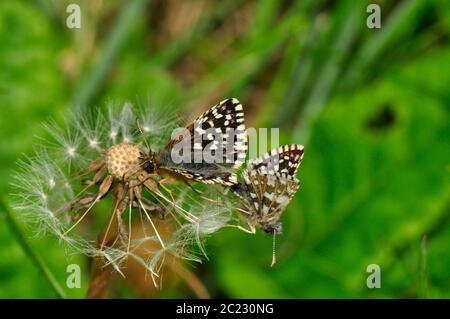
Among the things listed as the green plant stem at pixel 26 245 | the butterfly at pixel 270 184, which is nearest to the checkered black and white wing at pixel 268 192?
the butterfly at pixel 270 184

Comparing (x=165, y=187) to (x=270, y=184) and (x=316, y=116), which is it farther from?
(x=316, y=116)

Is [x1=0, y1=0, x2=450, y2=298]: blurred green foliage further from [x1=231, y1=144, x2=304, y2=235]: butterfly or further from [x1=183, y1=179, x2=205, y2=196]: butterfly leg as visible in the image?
[x1=231, y1=144, x2=304, y2=235]: butterfly

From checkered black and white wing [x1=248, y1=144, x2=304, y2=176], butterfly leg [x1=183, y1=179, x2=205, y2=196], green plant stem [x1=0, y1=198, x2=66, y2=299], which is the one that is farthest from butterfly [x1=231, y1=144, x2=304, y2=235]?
green plant stem [x1=0, y1=198, x2=66, y2=299]

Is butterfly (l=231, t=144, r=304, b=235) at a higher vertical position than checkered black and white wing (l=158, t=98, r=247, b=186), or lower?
lower

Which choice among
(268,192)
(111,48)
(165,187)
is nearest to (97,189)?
(165,187)
